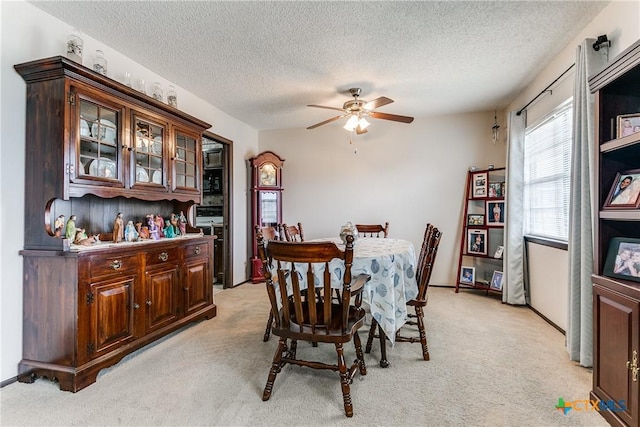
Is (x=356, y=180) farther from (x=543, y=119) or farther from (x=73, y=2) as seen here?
(x=73, y=2)

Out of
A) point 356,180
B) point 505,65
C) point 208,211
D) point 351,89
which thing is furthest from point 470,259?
point 208,211

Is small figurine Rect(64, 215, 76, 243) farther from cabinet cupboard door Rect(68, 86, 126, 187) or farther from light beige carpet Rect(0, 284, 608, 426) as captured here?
light beige carpet Rect(0, 284, 608, 426)

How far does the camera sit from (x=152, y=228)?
2725 millimetres

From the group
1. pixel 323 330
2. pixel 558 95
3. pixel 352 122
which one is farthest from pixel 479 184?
pixel 323 330

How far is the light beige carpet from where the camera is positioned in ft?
5.32

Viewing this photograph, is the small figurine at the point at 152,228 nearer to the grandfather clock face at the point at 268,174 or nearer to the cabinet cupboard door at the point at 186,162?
the cabinet cupboard door at the point at 186,162

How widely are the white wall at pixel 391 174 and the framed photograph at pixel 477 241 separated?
21 cm

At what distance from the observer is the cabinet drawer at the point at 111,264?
2.03m

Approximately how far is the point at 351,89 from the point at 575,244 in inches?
99.7

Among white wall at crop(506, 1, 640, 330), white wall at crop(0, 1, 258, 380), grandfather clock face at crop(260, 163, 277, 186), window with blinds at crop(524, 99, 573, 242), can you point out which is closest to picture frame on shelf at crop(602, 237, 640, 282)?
white wall at crop(506, 1, 640, 330)

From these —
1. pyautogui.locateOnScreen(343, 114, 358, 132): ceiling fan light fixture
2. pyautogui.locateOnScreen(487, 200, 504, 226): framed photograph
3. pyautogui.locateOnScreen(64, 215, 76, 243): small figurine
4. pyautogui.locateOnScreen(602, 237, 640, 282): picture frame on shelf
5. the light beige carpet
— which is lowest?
the light beige carpet

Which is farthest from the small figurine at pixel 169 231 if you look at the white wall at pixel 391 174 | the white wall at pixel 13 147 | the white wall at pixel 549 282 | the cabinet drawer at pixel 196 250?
the white wall at pixel 549 282

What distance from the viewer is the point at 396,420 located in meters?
1.59

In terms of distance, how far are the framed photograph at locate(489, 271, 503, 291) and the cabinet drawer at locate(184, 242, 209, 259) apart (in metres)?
3.54
